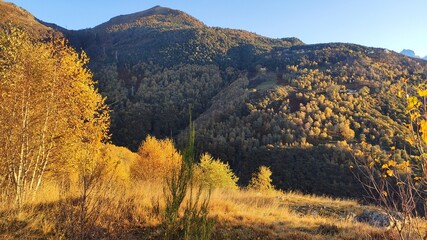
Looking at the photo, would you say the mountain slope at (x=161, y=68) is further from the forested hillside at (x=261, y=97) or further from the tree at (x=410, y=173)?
the tree at (x=410, y=173)

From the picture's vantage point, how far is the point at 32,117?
991 centimetres

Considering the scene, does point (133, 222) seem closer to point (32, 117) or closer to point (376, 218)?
point (32, 117)

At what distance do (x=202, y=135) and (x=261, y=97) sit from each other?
2413 centimetres

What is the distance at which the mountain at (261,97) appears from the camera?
71250mm

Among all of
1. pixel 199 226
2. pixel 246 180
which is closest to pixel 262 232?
pixel 199 226

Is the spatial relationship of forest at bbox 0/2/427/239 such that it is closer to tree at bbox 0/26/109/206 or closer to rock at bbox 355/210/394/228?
tree at bbox 0/26/109/206

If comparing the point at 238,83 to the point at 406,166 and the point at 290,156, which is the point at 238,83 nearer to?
the point at 290,156

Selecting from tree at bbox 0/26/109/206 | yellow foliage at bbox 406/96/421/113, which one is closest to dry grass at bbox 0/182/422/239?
tree at bbox 0/26/109/206

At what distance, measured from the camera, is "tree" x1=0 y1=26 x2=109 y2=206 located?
8.78m

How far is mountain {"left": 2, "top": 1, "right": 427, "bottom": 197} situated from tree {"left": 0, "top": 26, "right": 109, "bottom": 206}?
Answer: 114 ft

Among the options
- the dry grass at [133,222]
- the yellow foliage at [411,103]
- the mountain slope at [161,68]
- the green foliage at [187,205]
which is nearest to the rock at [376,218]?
the dry grass at [133,222]

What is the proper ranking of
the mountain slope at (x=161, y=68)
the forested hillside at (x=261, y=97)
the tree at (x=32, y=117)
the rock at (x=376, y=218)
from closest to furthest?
1. the tree at (x=32, y=117)
2. the rock at (x=376, y=218)
3. the forested hillside at (x=261, y=97)
4. the mountain slope at (x=161, y=68)

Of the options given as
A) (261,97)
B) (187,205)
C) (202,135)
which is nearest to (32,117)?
(187,205)

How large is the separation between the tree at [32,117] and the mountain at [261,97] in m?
34.6
